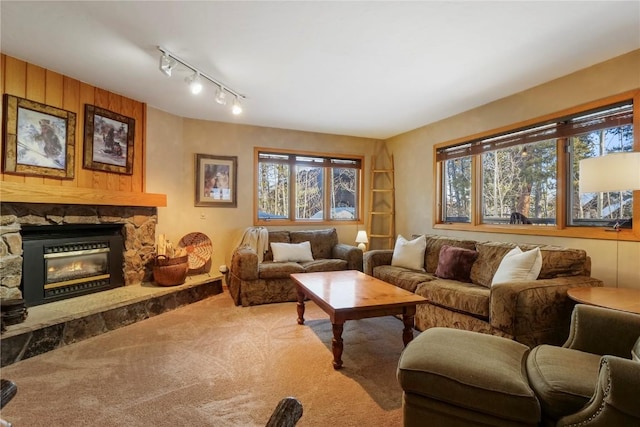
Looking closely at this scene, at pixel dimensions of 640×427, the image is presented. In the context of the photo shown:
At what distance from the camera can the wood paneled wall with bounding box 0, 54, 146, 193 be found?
2.74m

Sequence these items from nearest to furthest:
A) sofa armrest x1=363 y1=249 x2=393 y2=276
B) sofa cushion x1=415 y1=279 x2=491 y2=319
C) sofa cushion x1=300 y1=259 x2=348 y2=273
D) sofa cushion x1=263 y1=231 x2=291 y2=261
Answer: sofa cushion x1=415 y1=279 x2=491 y2=319, sofa armrest x1=363 y1=249 x2=393 y2=276, sofa cushion x1=300 y1=259 x2=348 y2=273, sofa cushion x1=263 y1=231 x2=291 y2=261

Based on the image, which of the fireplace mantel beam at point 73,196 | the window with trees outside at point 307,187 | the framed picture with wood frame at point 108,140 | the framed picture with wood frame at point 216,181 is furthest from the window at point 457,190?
the framed picture with wood frame at point 108,140

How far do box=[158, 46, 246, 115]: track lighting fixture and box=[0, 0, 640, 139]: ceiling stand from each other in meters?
0.06

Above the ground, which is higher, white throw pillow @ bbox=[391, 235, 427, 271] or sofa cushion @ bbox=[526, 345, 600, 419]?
white throw pillow @ bbox=[391, 235, 427, 271]

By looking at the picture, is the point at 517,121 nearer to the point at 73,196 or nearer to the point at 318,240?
the point at 318,240

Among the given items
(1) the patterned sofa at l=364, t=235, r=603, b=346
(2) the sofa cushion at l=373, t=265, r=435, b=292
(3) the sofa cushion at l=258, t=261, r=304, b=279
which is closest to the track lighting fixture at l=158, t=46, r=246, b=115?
(3) the sofa cushion at l=258, t=261, r=304, b=279

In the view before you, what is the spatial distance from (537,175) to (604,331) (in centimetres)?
215

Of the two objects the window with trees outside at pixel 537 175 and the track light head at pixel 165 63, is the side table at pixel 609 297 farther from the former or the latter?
the track light head at pixel 165 63

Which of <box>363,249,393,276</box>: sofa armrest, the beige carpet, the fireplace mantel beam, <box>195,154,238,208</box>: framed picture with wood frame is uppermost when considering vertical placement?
<box>195,154,238,208</box>: framed picture with wood frame

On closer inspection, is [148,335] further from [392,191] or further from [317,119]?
[392,191]

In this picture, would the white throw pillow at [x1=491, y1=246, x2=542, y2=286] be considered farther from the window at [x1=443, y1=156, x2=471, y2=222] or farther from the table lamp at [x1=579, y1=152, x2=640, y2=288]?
the window at [x1=443, y1=156, x2=471, y2=222]

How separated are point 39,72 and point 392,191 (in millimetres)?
4583

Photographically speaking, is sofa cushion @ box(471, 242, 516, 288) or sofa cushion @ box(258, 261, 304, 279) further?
sofa cushion @ box(258, 261, 304, 279)

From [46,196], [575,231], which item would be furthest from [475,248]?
[46,196]
